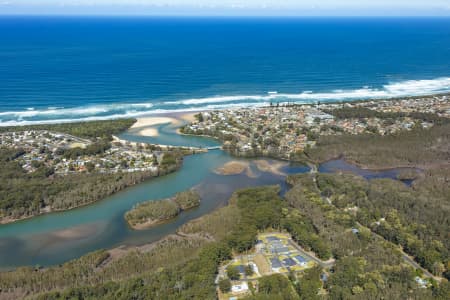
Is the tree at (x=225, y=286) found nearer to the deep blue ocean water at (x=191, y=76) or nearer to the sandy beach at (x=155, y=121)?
the sandy beach at (x=155, y=121)

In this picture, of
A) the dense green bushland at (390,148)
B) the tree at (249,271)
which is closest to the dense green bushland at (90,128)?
the dense green bushland at (390,148)

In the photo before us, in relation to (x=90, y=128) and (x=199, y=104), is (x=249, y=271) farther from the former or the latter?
(x=199, y=104)

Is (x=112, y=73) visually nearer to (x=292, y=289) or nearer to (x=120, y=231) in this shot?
(x=120, y=231)

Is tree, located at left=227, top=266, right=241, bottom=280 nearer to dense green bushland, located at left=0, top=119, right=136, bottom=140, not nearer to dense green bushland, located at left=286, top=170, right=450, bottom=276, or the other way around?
dense green bushland, located at left=286, top=170, right=450, bottom=276

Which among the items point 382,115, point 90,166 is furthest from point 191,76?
point 90,166

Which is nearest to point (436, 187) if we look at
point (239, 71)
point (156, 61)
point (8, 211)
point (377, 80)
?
point (8, 211)
